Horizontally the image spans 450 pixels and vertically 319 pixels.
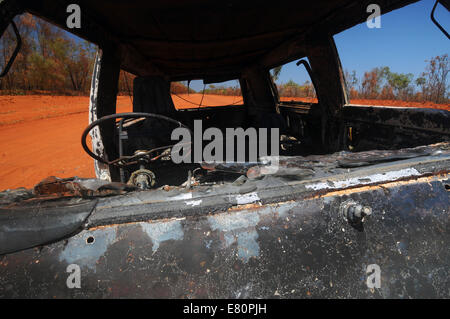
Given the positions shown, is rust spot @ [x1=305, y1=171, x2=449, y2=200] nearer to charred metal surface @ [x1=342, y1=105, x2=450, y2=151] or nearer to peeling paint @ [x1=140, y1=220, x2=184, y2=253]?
peeling paint @ [x1=140, y1=220, x2=184, y2=253]

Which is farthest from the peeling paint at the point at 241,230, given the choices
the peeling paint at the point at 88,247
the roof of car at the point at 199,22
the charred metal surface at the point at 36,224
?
the roof of car at the point at 199,22

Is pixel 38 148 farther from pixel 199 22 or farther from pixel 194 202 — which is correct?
pixel 194 202

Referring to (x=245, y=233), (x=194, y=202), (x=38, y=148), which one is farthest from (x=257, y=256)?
(x=38, y=148)

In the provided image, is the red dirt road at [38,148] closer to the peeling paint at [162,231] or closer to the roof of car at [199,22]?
the roof of car at [199,22]

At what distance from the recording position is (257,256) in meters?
0.85

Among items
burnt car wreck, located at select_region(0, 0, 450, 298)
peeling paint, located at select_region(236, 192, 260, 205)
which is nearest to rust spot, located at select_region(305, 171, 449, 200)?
burnt car wreck, located at select_region(0, 0, 450, 298)

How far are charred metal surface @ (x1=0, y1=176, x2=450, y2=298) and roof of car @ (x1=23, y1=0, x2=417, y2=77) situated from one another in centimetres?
179

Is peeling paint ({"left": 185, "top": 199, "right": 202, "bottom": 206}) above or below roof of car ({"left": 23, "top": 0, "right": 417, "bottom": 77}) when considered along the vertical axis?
below

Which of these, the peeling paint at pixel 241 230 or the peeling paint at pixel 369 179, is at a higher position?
the peeling paint at pixel 369 179

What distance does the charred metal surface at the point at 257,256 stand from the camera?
0.79m

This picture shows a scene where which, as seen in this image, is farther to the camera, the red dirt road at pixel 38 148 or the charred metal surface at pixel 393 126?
the red dirt road at pixel 38 148

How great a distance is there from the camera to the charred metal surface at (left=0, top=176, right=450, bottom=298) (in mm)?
794

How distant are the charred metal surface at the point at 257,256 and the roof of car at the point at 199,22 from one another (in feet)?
5.86
